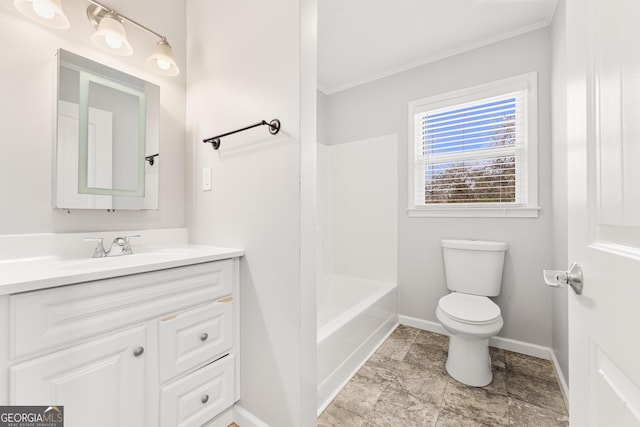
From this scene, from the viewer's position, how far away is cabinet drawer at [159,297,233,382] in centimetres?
104

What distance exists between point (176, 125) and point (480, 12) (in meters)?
2.13

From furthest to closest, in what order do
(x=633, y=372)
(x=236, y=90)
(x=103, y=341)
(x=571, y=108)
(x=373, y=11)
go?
(x=373, y=11)
(x=236, y=90)
(x=103, y=341)
(x=571, y=108)
(x=633, y=372)

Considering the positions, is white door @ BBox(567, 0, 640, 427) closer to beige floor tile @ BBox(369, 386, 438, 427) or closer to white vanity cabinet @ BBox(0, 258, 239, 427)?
beige floor tile @ BBox(369, 386, 438, 427)

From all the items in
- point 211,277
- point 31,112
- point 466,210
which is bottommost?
point 211,277

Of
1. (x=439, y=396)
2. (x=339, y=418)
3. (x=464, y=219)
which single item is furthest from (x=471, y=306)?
(x=339, y=418)

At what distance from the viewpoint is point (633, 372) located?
39 cm

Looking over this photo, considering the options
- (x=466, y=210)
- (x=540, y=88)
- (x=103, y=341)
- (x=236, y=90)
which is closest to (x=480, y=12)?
(x=540, y=88)

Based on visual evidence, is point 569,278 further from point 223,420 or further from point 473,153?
point 473,153

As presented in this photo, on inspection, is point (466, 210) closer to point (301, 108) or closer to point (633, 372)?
point (301, 108)

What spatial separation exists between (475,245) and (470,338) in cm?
70

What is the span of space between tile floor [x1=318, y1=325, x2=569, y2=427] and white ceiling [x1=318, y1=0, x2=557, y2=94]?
2.40 m

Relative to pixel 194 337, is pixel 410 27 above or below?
above

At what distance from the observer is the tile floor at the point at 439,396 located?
1353 mm

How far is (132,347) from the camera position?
942mm
